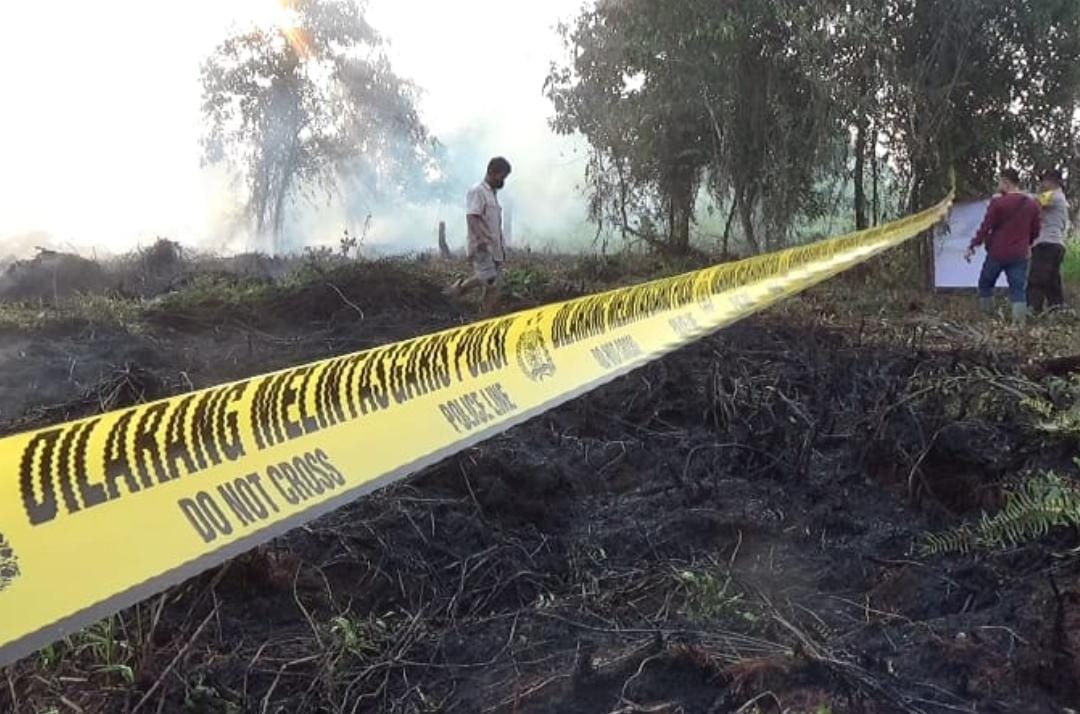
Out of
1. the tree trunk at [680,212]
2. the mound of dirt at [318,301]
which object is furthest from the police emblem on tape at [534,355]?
the tree trunk at [680,212]

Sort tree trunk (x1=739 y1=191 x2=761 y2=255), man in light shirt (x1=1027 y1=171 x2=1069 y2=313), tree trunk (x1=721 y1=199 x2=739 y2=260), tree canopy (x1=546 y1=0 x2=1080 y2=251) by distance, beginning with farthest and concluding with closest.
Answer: tree trunk (x1=721 y1=199 x2=739 y2=260), tree trunk (x1=739 y1=191 x2=761 y2=255), tree canopy (x1=546 y1=0 x2=1080 y2=251), man in light shirt (x1=1027 y1=171 x2=1069 y2=313)

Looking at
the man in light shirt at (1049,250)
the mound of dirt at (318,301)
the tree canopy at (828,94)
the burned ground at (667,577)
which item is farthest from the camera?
the tree canopy at (828,94)

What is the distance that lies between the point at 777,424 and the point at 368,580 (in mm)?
2289

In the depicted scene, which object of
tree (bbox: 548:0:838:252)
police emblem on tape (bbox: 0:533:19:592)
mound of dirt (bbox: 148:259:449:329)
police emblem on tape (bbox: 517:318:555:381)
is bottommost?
police emblem on tape (bbox: 0:533:19:592)

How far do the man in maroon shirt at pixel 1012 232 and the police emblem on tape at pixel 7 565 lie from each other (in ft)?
30.7

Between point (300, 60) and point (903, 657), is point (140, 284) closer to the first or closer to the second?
point (903, 657)

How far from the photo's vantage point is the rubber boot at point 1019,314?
872 cm

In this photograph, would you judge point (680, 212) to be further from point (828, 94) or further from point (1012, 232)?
point (1012, 232)

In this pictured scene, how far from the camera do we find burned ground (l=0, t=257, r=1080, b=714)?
90.2 inches

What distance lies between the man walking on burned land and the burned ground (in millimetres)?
3194

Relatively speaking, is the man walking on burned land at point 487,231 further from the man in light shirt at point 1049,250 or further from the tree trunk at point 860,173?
the tree trunk at point 860,173

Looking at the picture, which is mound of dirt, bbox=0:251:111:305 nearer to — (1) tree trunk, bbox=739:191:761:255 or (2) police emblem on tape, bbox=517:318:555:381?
(1) tree trunk, bbox=739:191:761:255

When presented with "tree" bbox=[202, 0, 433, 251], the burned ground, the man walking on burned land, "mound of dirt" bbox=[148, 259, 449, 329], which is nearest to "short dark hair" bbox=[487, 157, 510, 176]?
the man walking on burned land

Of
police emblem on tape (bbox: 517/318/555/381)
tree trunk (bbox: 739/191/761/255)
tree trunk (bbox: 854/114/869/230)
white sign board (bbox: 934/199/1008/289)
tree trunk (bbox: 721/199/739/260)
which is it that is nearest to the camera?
police emblem on tape (bbox: 517/318/555/381)
